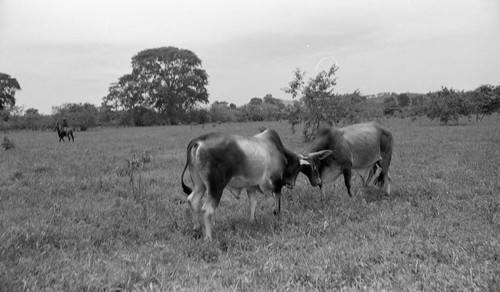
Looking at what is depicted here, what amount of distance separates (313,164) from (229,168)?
2.55 m

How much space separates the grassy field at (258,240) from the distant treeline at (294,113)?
11.5m

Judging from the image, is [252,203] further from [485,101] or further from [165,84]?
[165,84]

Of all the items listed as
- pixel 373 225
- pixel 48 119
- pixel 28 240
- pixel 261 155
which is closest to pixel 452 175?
pixel 373 225

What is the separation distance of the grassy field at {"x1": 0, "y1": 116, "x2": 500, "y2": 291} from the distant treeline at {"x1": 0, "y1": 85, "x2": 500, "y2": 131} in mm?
11495

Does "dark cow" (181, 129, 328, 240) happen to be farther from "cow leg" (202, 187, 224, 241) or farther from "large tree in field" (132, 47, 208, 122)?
"large tree in field" (132, 47, 208, 122)

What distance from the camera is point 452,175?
10352 mm

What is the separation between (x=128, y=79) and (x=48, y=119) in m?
12.9

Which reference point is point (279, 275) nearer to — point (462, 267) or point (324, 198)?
point (462, 267)

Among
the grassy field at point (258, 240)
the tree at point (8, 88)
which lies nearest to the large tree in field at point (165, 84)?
the tree at point (8, 88)

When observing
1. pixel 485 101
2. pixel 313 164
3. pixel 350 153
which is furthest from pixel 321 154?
pixel 485 101

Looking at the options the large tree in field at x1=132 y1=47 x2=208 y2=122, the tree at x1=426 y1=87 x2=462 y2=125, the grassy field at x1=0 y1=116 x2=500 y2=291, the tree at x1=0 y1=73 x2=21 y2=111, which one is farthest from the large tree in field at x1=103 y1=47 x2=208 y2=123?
the grassy field at x1=0 y1=116 x2=500 y2=291

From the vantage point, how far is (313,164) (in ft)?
26.9

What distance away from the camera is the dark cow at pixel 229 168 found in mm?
6137

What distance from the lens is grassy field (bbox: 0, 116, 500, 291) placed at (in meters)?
4.32
